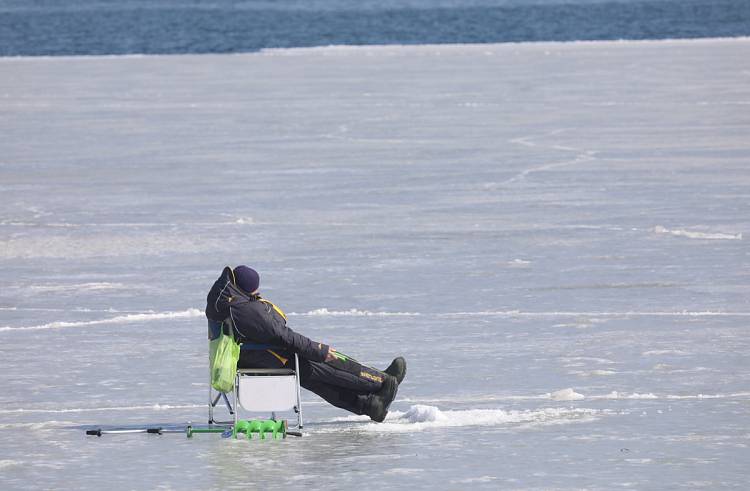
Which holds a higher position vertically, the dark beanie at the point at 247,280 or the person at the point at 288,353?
the dark beanie at the point at 247,280

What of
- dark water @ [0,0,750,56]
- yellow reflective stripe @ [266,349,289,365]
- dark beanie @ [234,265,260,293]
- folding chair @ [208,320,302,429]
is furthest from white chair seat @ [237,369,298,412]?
dark water @ [0,0,750,56]

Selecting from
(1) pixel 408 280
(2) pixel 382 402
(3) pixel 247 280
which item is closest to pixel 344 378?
(2) pixel 382 402

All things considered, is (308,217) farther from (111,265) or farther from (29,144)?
(29,144)

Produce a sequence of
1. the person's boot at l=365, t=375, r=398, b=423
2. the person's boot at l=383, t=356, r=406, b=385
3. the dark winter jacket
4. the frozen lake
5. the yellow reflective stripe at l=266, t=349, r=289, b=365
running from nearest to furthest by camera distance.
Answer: the frozen lake, the dark winter jacket, the yellow reflective stripe at l=266, t=349, r=289, b=365, the person's boot at l=365, t=375, r=398, b=423, the person's boot at l=383, t=356, r=406, b=385

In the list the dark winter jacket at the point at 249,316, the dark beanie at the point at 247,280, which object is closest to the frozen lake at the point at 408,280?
the dark winter jacket at the point at 249,316

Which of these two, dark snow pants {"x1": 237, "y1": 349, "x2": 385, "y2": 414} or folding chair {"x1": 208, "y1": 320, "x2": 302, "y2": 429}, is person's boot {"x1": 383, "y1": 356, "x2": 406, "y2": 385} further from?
folding chair {"x1": 208, "y1": 320, "x2": 302, "y2": 429}

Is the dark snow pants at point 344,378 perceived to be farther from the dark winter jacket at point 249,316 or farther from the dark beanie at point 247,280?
the dark beanie at point 247,280

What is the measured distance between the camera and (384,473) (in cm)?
758

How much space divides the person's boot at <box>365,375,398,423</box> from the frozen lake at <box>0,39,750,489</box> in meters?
0.10

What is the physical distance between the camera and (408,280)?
42.9ft

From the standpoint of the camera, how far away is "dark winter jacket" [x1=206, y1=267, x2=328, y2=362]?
326 inches

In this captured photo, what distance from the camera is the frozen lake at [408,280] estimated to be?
8000 millimetres

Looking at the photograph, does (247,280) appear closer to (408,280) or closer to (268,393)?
(268,393)

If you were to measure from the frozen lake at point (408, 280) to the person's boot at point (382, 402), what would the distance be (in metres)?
0.10
